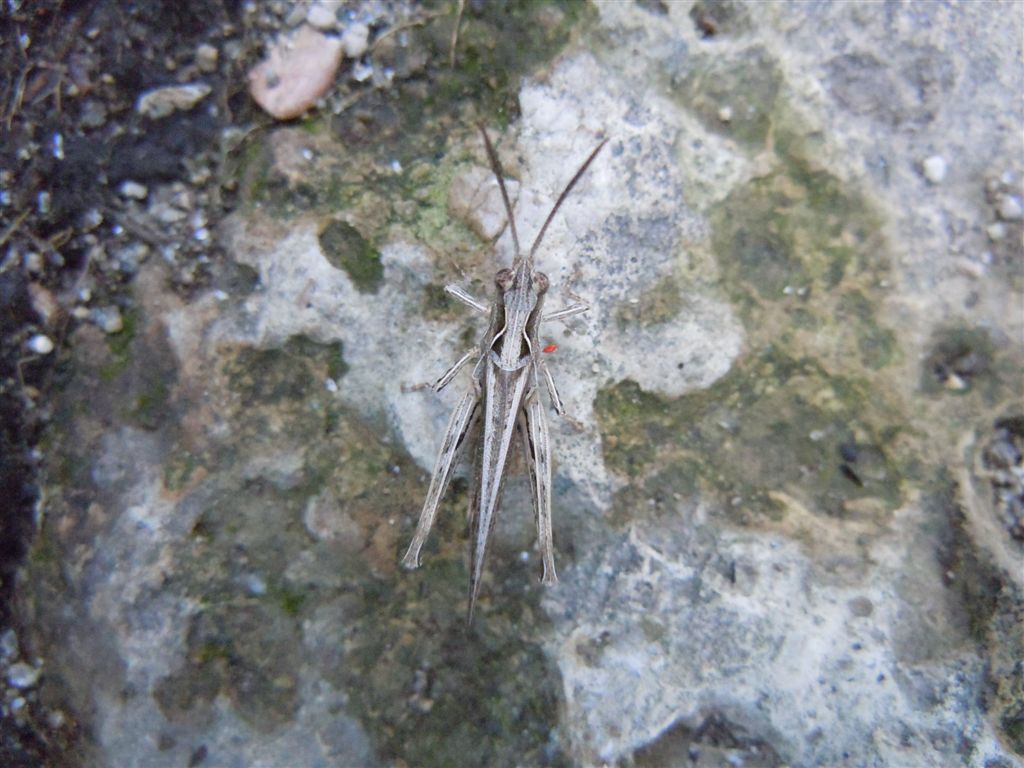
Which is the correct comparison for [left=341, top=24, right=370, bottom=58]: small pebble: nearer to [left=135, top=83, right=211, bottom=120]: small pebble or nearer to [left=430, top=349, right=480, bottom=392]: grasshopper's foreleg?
[left=135, top=83, right=211, bottom=120]: small pebble

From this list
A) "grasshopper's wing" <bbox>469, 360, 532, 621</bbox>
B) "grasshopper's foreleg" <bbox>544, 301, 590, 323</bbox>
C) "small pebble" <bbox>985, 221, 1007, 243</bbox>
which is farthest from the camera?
"grasshopper's foreleg" <bbox>544, 301, 590, 323</bbox>

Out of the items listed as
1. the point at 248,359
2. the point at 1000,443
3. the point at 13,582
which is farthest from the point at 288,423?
the point at 1000,443

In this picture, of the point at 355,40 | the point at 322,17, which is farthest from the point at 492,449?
the point at 322,17

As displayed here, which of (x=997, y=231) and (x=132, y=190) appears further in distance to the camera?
(x=132, y=190)

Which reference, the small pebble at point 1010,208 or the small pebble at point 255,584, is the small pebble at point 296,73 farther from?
the small pebble at point 1010,208

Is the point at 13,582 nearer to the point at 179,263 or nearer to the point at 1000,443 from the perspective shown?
the point at 179,263

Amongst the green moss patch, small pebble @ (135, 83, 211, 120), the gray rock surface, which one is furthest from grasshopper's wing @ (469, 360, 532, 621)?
small pebble @ (135, 83, 211, 120)

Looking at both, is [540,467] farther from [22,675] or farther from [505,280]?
[22,675]

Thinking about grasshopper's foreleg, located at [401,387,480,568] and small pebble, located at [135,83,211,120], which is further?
small pebble, located at [135,83,211,120]
